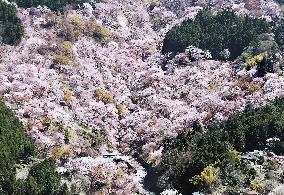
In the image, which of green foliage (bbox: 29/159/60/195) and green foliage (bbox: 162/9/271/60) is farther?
green foliage (bbox: 162/9/271/60)

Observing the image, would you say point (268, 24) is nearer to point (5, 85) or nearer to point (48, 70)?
point (48, 70)

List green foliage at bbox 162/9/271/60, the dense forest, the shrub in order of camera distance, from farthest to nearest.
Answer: green foliage at bbox 162/9/271/60, the dense forest, the shrub

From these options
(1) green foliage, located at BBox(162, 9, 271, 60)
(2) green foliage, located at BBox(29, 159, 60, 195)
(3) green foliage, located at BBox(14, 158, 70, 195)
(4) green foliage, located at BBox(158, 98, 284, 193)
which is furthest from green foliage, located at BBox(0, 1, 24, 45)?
(3) green foliage, located at BBox(14, 158, 70, 195)

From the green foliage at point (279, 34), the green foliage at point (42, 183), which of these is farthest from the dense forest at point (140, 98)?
the green foliage at point (279, 34)

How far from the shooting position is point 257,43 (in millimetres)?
81312

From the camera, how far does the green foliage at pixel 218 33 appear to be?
85.3 meters

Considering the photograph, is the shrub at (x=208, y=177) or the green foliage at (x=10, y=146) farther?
the green foliage at (x=10, y=146)

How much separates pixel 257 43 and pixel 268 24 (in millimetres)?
8643

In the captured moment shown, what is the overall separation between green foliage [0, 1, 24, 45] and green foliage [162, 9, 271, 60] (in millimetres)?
24336

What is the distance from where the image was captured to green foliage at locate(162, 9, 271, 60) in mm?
85350

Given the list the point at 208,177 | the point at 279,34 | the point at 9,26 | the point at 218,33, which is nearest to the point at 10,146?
the point at 208,177

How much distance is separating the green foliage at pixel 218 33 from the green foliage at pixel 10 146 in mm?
37128

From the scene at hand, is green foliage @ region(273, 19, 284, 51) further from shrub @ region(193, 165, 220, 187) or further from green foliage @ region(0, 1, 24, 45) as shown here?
shrub @ region(193, 165, 220, 187)

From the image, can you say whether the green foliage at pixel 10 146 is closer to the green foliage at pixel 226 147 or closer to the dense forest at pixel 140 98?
the dense forest at pixel 140 98
